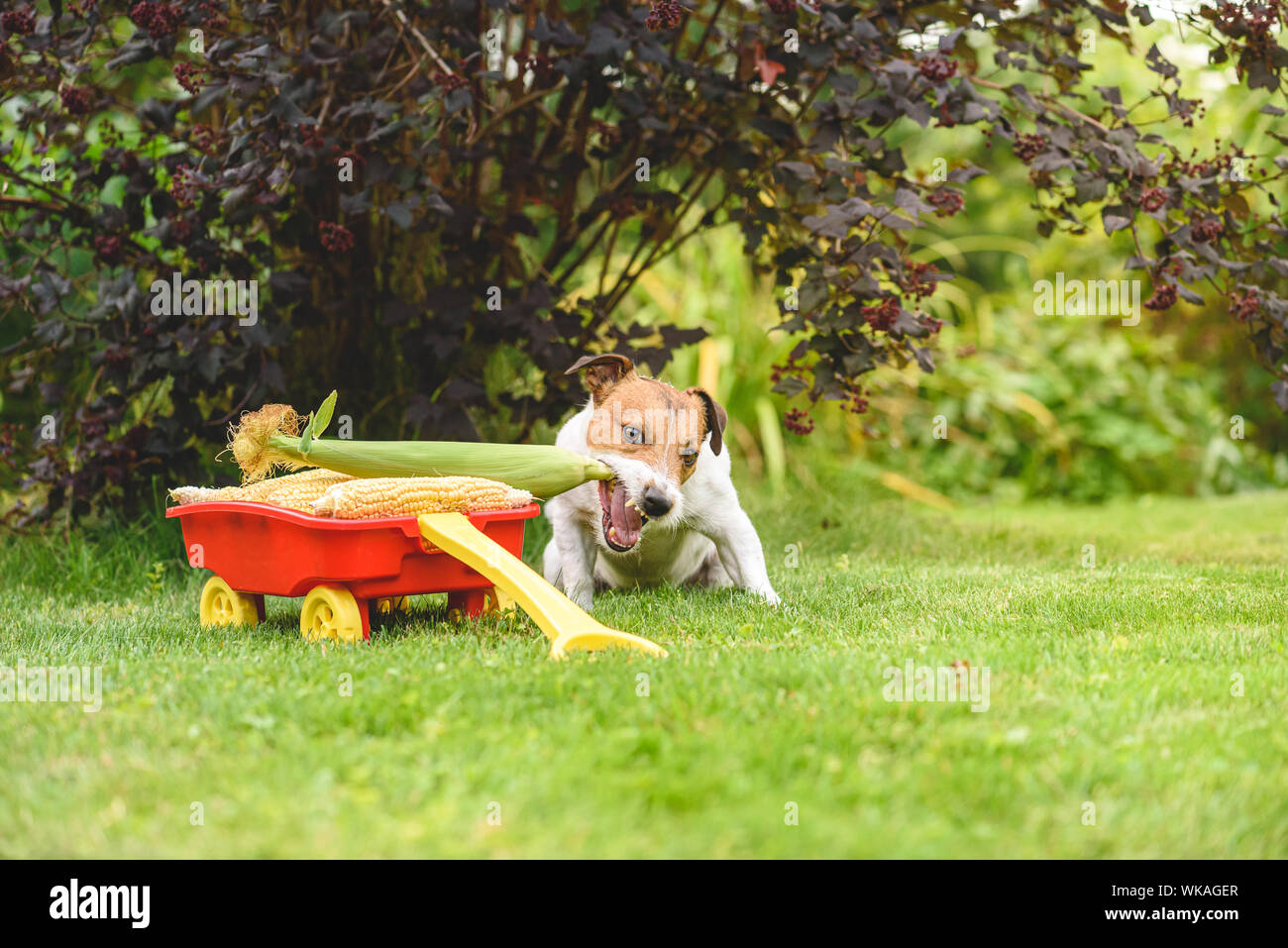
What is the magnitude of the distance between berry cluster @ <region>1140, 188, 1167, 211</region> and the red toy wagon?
7.89 feet

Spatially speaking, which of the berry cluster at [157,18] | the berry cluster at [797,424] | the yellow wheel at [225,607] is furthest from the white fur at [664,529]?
the berry cluster at [157,18]

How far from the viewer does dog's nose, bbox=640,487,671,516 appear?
3627 mm

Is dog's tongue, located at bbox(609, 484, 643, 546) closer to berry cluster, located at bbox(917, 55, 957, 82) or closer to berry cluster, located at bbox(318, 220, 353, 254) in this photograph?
berry cluster, located at bbox(318, 220, 353, 254)

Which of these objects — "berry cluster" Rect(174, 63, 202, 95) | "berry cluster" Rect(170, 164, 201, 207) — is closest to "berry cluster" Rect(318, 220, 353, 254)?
"berry cluster" Rect(170, 164, 201, 207)

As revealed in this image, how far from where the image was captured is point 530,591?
3.16m

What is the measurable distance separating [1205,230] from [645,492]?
7.30 feet

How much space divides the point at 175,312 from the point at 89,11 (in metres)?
1.12

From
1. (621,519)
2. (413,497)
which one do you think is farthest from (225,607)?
(621,519)

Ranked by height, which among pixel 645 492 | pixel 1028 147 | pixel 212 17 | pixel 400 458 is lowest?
pixel 645 492

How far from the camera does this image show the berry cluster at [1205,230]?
4.08 metres

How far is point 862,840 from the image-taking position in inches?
70.6

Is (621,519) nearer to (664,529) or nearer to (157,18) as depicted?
(664,529)
